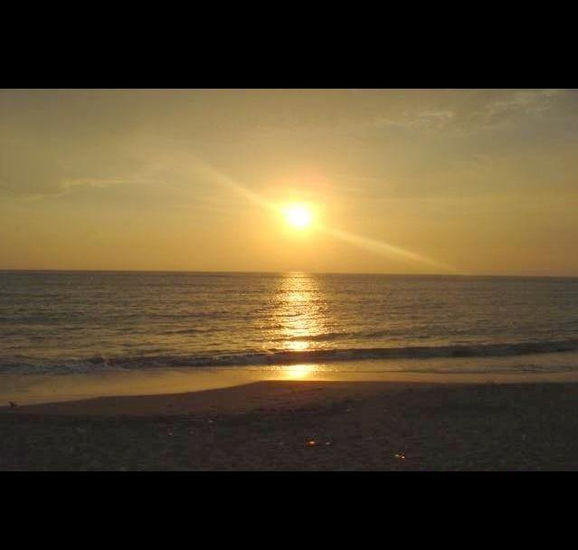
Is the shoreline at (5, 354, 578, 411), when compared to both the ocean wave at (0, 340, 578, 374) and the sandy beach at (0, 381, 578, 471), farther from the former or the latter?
the sandy beach at (0, 381, 578, 471)

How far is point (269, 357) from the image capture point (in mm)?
27625

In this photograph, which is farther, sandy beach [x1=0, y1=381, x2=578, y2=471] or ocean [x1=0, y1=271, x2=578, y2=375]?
ocean [x1=0, y1=271, x2=578, y2=375]

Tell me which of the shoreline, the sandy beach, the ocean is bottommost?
the ocean

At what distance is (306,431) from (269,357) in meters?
16.0

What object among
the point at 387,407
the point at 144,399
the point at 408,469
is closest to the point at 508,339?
the point at 387,407

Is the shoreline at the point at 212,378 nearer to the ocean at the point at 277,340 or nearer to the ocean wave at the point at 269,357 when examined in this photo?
the ocean at the point at 277,340

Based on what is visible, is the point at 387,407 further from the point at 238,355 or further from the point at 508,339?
the point at 508,339

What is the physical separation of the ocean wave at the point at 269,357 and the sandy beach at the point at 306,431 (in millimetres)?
8552

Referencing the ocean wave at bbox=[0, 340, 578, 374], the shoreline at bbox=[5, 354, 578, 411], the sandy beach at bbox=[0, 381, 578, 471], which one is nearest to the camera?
the sandy beach at bbox=[0, 381, 578, 471]

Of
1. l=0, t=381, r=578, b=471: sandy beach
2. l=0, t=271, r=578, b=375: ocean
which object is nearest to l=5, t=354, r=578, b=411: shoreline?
l=0, t=271, r=578, b=375: ocean

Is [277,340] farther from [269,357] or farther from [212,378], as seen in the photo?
[212,378]

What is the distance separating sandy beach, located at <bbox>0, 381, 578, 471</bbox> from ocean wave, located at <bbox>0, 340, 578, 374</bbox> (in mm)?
8552

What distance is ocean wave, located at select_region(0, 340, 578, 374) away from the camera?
78.7 ft

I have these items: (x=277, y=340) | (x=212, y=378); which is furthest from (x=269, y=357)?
(x=277, y=340)
